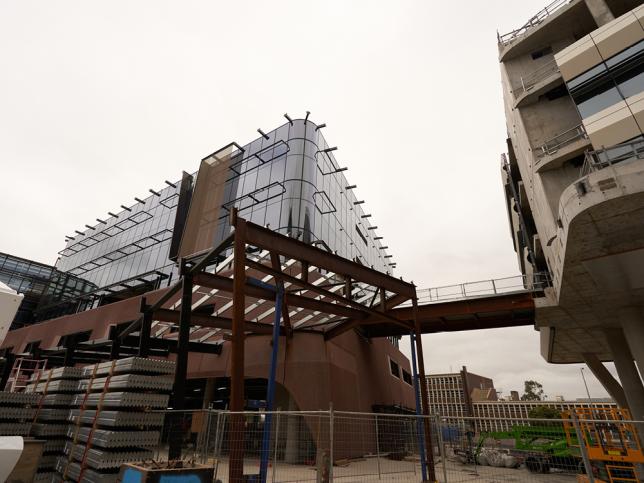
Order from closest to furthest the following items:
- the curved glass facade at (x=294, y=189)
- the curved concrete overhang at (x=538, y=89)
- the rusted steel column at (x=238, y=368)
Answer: the rusted steel column at (x=238, y=368)
the curved concrete overhang at (x=538, y=89)
the curved glass facade at (x=294, y=189)

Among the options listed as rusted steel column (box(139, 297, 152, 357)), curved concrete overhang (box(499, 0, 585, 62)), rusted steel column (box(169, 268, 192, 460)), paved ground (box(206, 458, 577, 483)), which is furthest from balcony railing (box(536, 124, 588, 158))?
rusted steel column (box(139, 297, 152, 357))

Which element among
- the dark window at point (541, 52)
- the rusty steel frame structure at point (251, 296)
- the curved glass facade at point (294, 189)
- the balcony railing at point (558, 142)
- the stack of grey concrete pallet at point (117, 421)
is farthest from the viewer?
the curved glass facade at point (294, 189)

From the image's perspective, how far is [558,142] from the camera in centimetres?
1866

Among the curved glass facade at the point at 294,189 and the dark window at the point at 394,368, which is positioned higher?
the curved glass facade at the point at 294,189

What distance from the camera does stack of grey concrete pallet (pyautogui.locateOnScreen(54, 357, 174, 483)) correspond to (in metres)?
9.45

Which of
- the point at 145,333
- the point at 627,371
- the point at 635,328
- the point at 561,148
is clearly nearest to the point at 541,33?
the point at 561,148

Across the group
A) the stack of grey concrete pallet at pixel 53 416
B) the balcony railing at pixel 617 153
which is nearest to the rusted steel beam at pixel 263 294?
the stack of grey concrete pallet at pixel 53 416

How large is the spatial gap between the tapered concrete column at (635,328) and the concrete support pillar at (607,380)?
32.6 ft

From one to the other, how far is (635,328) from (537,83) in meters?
13.8

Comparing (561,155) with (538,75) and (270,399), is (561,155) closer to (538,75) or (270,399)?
(538,75)

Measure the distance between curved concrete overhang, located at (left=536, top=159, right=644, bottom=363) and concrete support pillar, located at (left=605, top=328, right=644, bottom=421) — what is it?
1159 mm

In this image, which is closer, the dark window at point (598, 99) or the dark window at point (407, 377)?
the dark window at point (598, 99)

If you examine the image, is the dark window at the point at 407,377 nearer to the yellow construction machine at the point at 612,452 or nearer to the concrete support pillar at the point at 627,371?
the concrete support pillar at the point at 627,371

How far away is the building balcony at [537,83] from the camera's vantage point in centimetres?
1916
